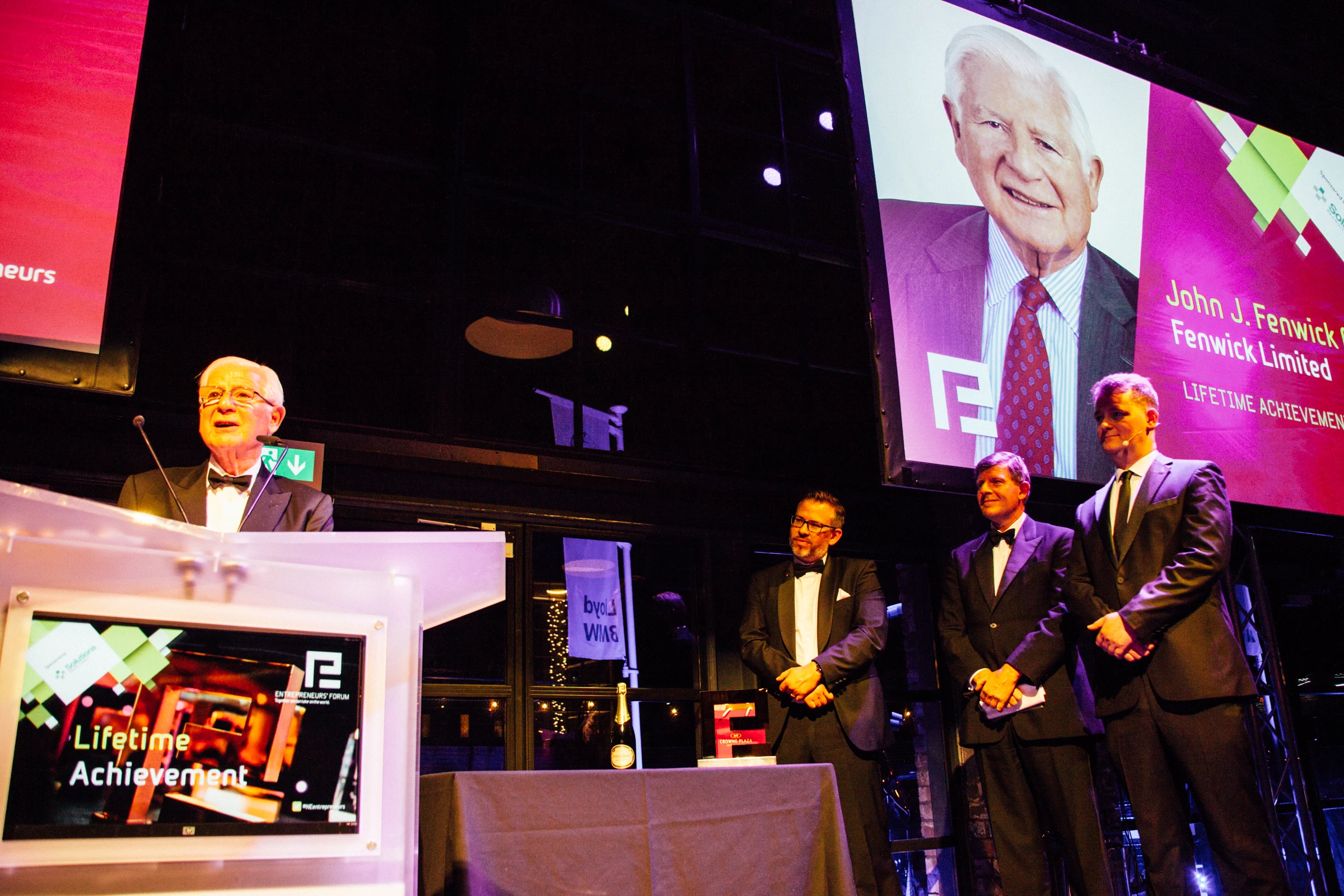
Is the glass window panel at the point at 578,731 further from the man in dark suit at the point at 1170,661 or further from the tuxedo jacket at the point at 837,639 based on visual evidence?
the man in dark suit at the point at 1170,661

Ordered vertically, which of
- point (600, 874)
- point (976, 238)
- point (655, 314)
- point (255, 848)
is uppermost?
point (655, 314)

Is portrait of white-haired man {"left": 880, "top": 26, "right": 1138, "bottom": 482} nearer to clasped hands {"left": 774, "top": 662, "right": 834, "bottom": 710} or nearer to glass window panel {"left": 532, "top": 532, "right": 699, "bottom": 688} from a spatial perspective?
clasped hands {"left": 774, "top": 662, "right": 834, "bottom": 710}

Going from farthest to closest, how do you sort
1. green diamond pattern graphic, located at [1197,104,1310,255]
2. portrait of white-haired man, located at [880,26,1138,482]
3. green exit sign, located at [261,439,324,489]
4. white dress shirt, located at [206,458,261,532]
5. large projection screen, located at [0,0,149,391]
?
green diamond pattern graphic, located at [1197,104,1310,255] < portrait of white-haired man, located at [880,26,1138,482] < green exit sign, located at [261,439,324,489] < large projection screen, located at [0,0,149,391] < white dress shirt, located at [206,458,261,532]

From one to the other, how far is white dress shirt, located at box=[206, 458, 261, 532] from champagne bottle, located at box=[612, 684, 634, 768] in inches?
47.3

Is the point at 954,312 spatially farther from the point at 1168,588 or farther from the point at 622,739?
the point at 622,739

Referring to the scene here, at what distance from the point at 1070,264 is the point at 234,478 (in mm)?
3844

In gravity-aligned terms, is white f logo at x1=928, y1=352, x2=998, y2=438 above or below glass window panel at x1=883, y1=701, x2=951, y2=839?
above

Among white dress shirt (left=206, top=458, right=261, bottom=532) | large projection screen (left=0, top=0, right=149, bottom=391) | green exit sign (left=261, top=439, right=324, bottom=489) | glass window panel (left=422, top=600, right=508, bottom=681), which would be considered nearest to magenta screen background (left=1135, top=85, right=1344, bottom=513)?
glass window panel (left=422, top=600, right=508, bottom=681)

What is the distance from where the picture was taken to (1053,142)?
15.8ft

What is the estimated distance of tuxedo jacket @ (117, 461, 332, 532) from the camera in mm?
2211

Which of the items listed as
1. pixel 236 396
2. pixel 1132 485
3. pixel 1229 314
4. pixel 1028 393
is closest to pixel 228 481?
pixel 236 396

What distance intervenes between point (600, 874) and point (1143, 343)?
389 centimetres

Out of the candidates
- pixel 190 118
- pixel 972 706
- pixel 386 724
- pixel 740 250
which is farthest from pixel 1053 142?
pixel 386 724

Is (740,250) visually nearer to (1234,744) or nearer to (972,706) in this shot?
(972,706)
